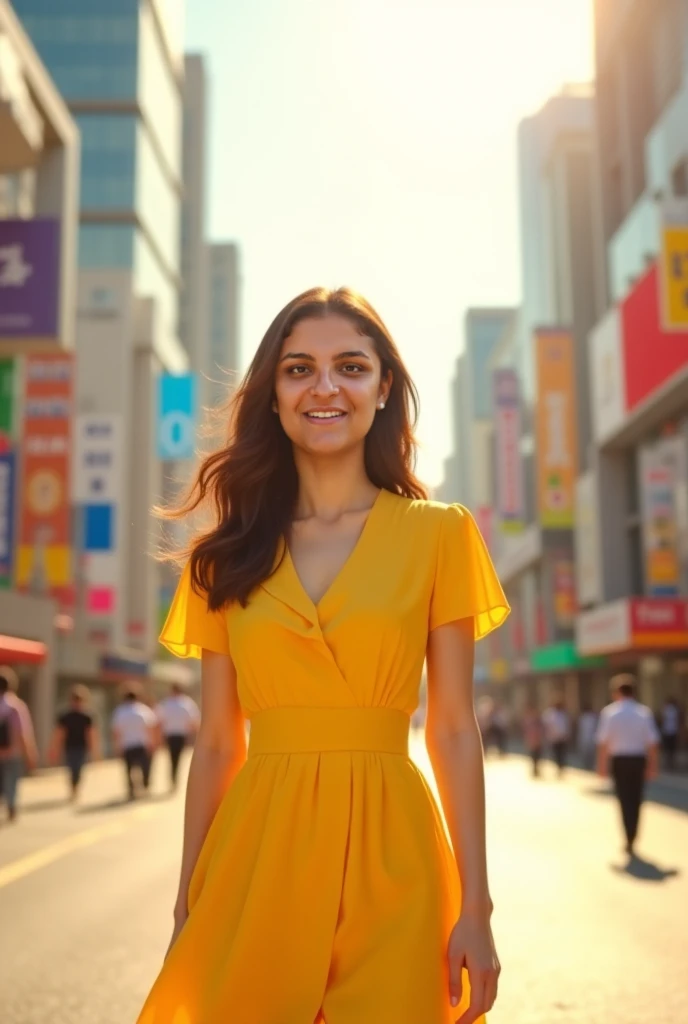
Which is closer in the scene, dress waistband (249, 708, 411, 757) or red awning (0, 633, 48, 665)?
dress waistband (249, 708, 411, 757)

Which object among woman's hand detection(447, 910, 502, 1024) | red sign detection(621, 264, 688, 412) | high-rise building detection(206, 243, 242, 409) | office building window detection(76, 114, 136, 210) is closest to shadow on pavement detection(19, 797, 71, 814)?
woman's hand detection(447, 910, 502, 1024)

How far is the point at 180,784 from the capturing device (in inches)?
1046

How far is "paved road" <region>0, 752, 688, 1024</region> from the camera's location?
6125 mm

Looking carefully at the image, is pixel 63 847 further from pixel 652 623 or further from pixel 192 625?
pixel 652 623

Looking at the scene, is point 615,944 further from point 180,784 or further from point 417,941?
point 180,784

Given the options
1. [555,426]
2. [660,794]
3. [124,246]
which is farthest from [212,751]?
[124,246]

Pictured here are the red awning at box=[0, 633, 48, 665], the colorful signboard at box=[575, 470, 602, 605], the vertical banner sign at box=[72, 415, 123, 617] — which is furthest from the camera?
the vertical banner sign at box=[72, 415, 123, 617]

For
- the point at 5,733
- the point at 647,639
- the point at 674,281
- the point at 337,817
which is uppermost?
the point at 674,281

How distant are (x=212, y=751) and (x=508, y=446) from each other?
6663 cm

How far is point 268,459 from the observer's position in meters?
2.87

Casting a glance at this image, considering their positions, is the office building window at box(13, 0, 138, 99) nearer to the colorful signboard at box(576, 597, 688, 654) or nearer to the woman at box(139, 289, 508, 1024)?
the colorful signboard at box(576, 597, 688, 654)

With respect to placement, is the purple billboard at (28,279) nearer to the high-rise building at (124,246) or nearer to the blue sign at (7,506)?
the blue sign at (7,506)

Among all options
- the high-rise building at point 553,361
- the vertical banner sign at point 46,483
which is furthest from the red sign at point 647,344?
the vertical banner sign at point 46,483

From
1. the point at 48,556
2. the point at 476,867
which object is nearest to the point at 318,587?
the point at 476,867
